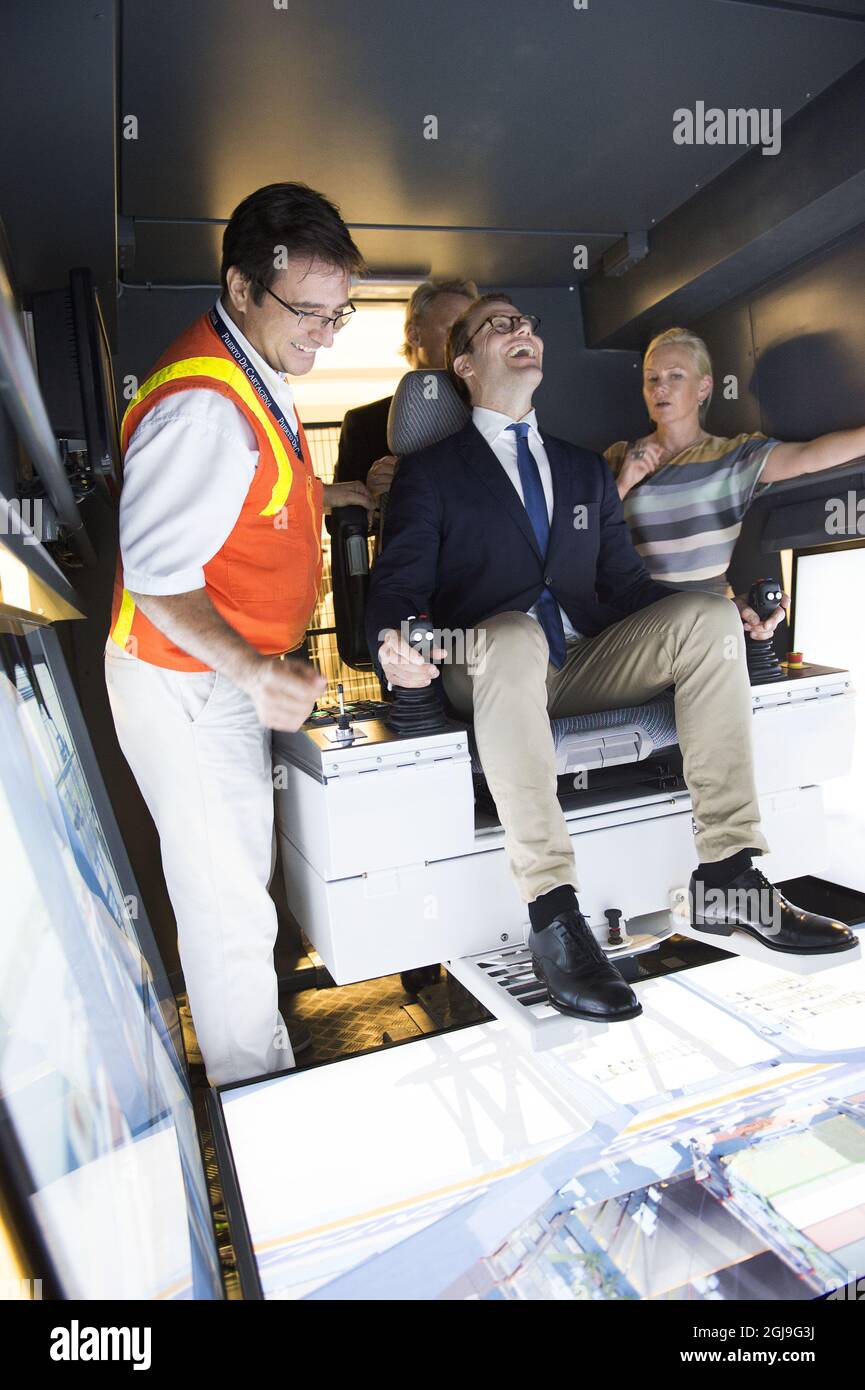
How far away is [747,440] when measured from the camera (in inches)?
115

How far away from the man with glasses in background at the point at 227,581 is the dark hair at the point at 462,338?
560 millimetres

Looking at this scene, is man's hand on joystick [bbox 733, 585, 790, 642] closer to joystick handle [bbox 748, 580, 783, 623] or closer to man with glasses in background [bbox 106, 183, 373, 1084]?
joystick handle [bbox 748, 580, 783, 623]

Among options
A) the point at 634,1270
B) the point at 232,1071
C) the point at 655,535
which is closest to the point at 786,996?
the point at 634,1270

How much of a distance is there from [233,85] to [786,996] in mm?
2504

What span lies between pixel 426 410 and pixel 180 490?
0.99 m

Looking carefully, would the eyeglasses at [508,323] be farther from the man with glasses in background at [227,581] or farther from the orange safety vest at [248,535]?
the orange safety vest at [248,535]

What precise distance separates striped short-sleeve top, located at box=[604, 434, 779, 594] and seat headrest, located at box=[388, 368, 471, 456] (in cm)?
75

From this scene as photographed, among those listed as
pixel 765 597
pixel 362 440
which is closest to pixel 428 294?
pixel 362 440

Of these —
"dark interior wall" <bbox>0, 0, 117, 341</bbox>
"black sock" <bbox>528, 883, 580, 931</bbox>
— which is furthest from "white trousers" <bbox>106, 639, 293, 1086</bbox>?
"dark interior wall" <bbox>0, 0, 117, 341</bbox>

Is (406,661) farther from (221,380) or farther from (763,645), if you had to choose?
(763,645)

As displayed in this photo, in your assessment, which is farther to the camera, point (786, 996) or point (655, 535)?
point (655, 535)

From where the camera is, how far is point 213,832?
77.7 inches

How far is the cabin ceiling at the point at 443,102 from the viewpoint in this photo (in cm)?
199
